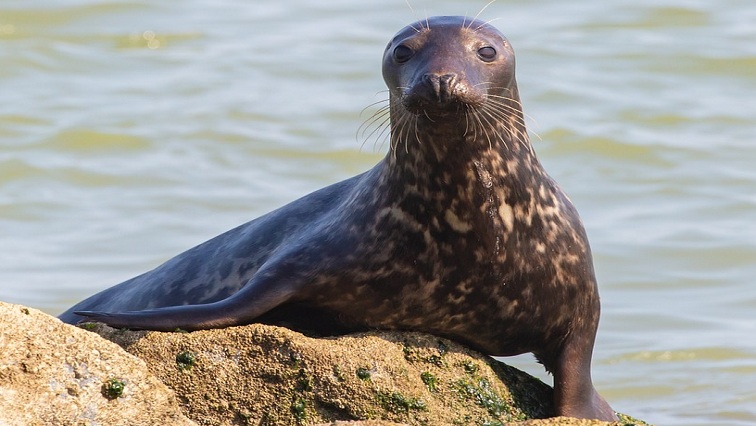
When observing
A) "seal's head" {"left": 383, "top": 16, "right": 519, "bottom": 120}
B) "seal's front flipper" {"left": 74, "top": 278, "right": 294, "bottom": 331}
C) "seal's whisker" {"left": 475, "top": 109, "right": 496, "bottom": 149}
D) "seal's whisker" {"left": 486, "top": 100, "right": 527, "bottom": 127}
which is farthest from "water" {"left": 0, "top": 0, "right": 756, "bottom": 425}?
"seal's front flipper" {"left": 74, "top": 278, "right": 294, "bottom": 331}

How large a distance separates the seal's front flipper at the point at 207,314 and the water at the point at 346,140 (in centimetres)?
298

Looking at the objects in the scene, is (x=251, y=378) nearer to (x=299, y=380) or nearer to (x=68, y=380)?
(x=299, y=380)

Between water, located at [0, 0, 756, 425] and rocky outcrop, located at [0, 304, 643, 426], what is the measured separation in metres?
2.71

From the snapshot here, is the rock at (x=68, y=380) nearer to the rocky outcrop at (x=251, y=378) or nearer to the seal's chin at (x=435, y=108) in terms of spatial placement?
the rocky outcrop at (x=251, y=378)

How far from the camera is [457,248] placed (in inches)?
221

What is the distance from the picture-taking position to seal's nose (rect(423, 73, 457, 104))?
5.15 m

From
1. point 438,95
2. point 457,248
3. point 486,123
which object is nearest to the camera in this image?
point 438,95

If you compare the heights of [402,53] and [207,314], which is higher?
[402,53]

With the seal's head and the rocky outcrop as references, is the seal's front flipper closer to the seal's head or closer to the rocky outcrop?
the rocky outcrop

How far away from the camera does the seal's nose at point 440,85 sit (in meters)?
5.15

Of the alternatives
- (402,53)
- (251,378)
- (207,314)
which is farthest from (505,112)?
A: (251,378)

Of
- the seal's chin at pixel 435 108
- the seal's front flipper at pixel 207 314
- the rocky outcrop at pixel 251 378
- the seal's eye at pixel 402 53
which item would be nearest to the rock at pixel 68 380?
the rocky outcrop at pixel 251 378

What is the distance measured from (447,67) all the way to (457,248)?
745 millimetres

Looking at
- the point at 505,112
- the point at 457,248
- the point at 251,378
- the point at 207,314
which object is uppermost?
the point at 505,112
